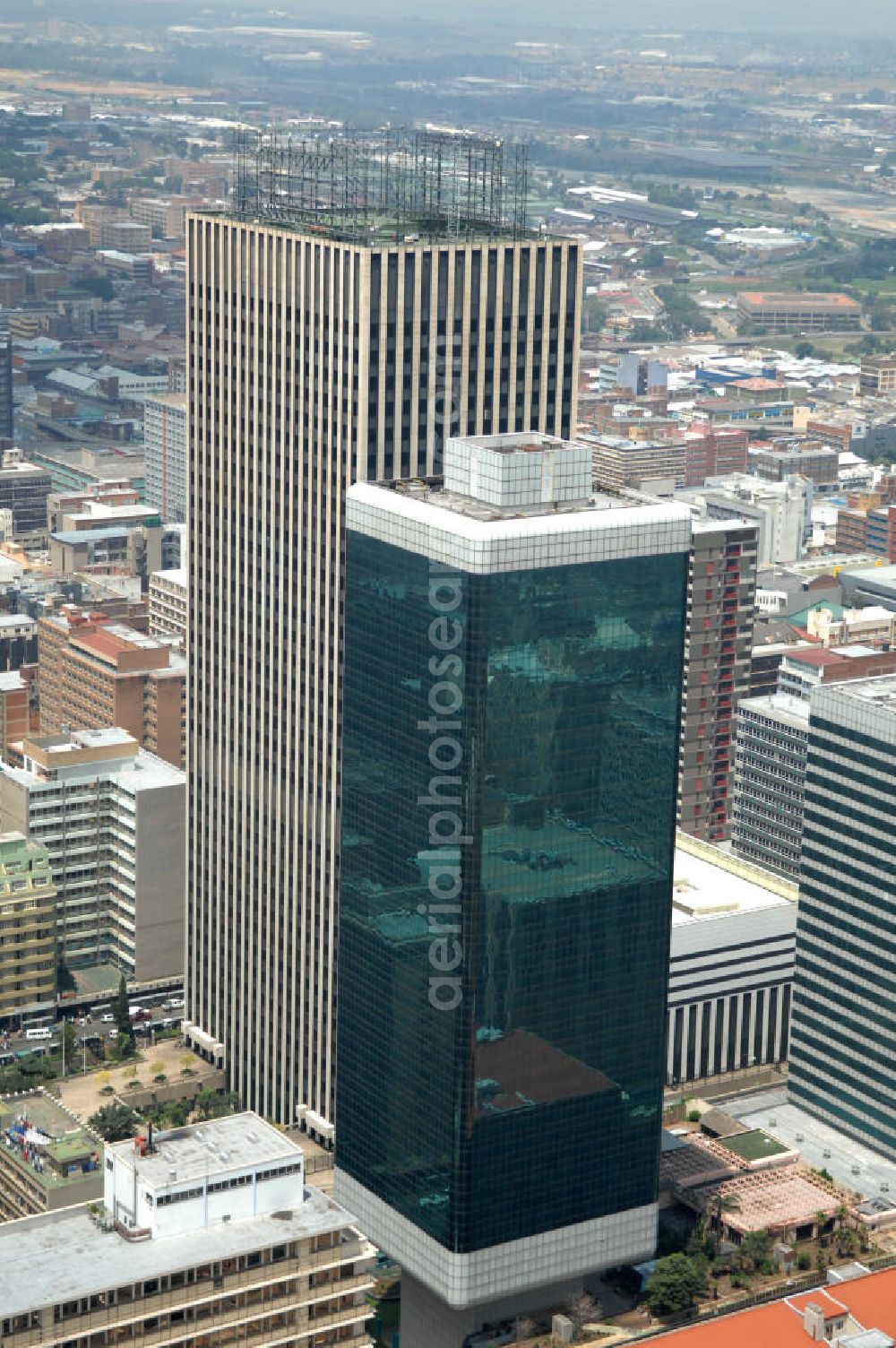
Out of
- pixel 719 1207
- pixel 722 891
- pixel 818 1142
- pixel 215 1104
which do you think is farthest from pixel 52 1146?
pixel 722 891

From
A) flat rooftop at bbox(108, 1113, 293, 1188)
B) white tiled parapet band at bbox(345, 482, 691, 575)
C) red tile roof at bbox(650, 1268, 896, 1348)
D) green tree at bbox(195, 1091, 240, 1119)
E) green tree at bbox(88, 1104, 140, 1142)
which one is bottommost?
green tree at bbox(195, 1091, 240, 1119)

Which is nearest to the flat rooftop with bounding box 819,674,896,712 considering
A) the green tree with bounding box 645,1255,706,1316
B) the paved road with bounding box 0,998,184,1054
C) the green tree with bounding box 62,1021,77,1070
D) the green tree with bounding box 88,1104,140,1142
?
the green tree with bounding box 645,1255,706,1316

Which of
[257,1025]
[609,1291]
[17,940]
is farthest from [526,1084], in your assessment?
[17,940]

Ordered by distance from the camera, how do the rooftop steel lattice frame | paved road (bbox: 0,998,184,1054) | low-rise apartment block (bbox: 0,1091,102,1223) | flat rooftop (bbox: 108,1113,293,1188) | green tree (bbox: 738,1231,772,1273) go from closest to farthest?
flat rooftop (bbox: 108,1113,293,1188), low-rise apartment block (bbox: 0,1091,102,1223), green tree (bbox: 738,1231,772,1273), the rooftop steel lattice frame, paved road (bbox: 0,998,184,1054)

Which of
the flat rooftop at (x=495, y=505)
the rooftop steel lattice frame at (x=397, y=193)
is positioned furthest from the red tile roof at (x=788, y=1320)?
the rooftop steel lattice frame at (x=397, y=193)

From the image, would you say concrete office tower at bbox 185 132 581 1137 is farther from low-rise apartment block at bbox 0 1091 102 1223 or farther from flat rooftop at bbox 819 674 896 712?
flat rooftop at bbox 819 674 896 712

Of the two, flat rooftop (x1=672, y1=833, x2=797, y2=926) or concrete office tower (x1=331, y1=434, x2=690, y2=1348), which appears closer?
concrete office tower (x1=331, y1=434, x2=690, y2=1348)

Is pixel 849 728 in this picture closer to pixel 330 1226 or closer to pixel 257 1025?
pixel 257 1025

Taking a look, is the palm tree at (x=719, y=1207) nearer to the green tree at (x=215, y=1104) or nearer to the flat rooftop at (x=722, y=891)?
the flat rooftop at (x=722, y=891)
